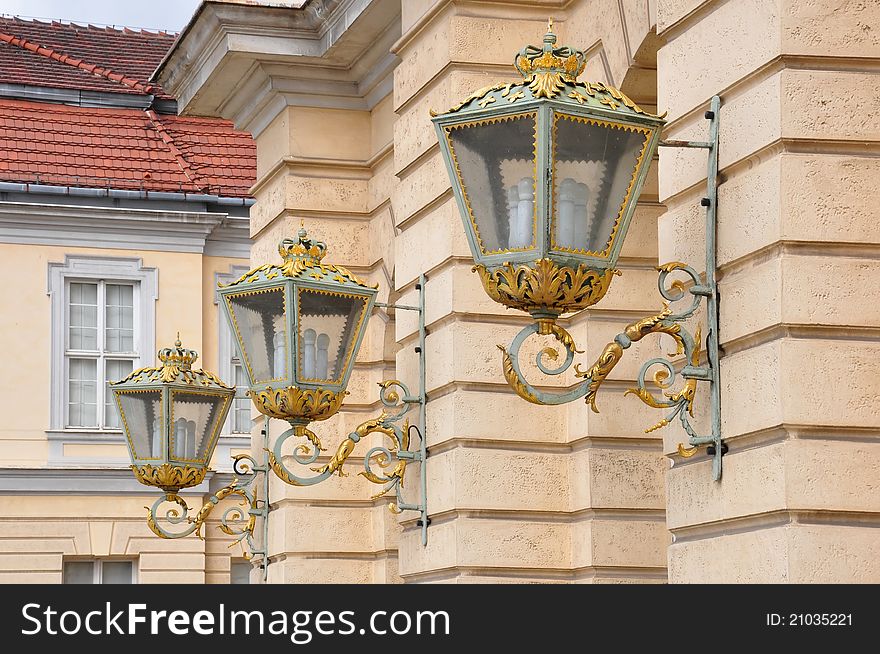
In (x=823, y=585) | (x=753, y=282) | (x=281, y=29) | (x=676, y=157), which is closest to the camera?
(x=823, y=585)

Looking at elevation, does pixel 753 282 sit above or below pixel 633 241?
below

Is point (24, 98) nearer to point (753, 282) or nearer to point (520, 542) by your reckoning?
point (520, 542)

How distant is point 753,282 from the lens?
5891 millimetres

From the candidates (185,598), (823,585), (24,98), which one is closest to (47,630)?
(185,598)

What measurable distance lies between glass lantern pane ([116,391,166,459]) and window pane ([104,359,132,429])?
407 inches

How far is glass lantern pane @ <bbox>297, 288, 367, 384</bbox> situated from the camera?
8539 mm

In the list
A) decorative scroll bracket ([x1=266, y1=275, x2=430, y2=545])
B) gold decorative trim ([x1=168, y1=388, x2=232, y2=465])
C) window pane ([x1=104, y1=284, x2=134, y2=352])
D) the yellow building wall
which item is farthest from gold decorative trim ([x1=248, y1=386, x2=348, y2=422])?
window pane ([x1=104, y1=284, x2=134, y2=352])

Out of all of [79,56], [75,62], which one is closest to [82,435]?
[75,62]

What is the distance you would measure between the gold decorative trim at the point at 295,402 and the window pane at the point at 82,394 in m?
12.9

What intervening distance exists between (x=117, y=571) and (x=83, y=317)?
2.87m

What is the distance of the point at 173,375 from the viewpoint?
10.8 meters

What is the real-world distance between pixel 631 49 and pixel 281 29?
342cm

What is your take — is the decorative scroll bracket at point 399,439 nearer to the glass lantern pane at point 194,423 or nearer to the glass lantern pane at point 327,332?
the glass lantern pane at point 327,332

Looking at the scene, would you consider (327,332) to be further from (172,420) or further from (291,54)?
(291,54)
